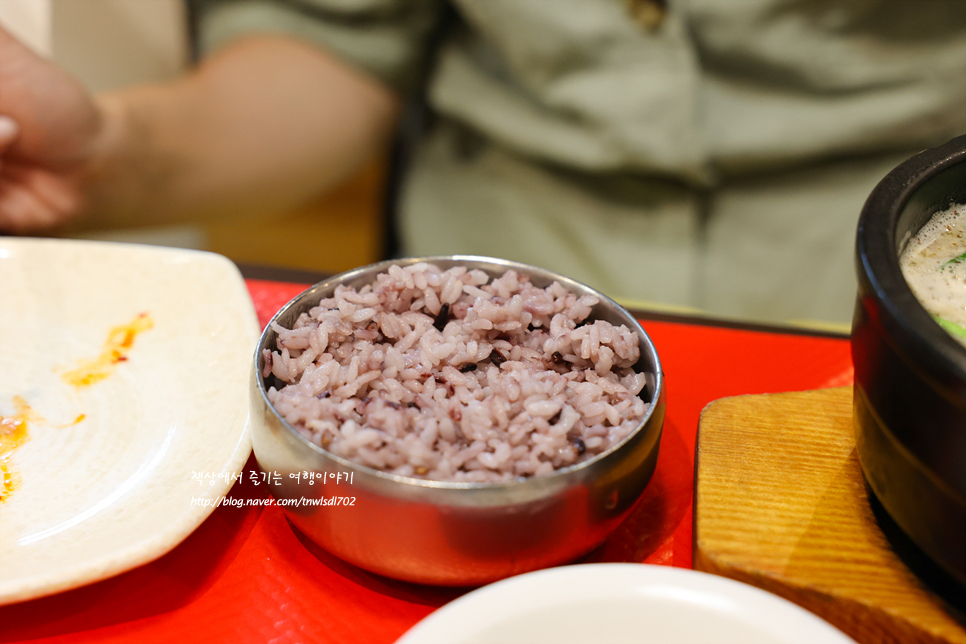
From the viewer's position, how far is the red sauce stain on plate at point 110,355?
113cm

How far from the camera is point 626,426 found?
816 millimetres

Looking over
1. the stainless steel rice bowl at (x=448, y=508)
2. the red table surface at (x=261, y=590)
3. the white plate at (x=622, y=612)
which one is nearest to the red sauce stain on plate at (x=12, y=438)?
the red table surface at (x=261, y=590)

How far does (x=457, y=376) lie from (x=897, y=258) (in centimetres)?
47

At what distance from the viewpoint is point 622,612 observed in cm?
65

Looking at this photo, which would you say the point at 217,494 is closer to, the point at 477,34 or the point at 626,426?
the point at 626,426

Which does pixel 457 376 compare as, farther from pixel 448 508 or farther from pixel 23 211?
pixel 23 211

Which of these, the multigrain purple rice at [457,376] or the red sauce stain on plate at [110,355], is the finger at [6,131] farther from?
the multigrain purple rice at [457,376]

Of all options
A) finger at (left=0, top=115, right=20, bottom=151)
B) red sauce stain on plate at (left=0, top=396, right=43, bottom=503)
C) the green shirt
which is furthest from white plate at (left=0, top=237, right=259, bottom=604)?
the green shirt

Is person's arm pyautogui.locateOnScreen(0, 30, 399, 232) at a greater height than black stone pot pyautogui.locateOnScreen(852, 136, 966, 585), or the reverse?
black stone pot pyautogui.locateOnScreen(852, 136, 966, 585)

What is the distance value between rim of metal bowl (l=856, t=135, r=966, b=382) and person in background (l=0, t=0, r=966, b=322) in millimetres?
1003

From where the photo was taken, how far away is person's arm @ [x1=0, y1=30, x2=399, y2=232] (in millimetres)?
1866

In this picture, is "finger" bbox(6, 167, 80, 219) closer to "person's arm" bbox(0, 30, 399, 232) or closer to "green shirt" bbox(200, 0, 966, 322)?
"person's arm" bbox(0, 30, 399, 232)

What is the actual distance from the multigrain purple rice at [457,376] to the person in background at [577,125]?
970mm

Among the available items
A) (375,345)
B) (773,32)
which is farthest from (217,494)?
(773,32)
